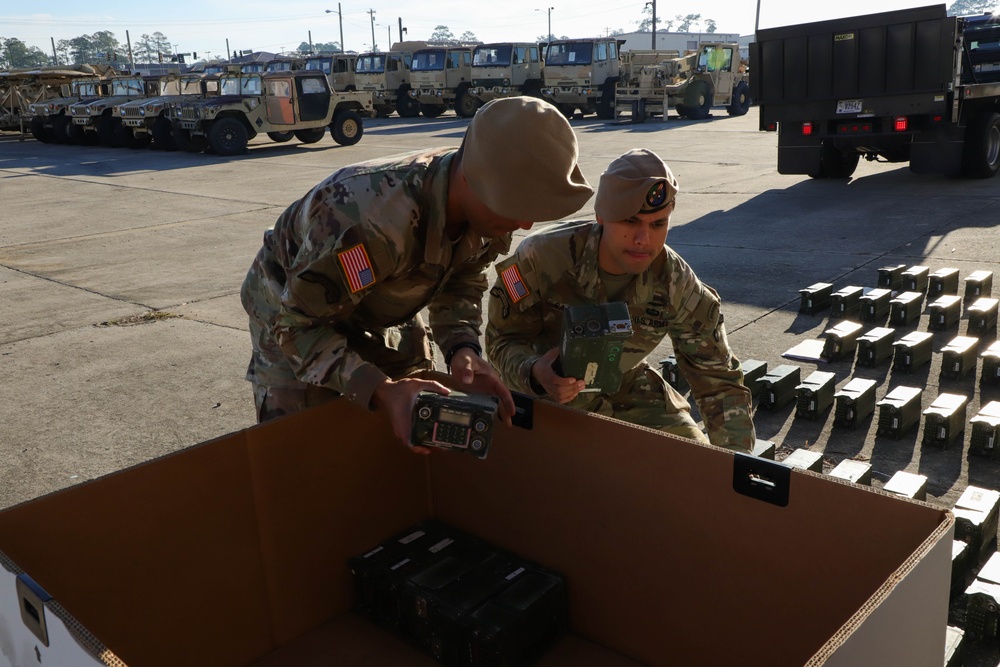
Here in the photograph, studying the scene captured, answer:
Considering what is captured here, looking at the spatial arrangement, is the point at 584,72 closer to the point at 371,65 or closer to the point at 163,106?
the point at 371,65

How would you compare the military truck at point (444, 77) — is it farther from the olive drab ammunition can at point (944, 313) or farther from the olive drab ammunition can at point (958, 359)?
the olive drab ammunition can at point (958, 359)

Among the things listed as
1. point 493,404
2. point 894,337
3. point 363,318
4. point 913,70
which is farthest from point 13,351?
point 913,70

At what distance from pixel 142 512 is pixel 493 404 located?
753 mm

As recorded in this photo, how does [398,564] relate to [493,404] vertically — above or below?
below

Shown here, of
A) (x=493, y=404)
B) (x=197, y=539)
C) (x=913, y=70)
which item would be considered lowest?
(x=197, y=539)

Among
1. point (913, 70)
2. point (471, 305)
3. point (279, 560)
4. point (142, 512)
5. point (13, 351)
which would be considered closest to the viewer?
point (142, 512)

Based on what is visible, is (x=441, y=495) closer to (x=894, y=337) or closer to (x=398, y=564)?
(x=398, y=564)

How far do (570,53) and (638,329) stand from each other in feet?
73.7

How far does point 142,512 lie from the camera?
6.05 feet

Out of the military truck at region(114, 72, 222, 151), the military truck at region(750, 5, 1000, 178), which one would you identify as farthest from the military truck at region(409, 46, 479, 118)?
the military truck at region(750, 5, 1000, 178)

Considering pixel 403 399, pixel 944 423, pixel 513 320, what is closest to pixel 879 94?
pixel 944 423

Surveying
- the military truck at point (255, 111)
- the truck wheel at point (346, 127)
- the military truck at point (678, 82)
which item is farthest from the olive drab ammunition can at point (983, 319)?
the military truck at point (678, 82)

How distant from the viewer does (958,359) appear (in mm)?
4473

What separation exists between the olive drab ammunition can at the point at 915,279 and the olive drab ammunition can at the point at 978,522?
10.5 ft
